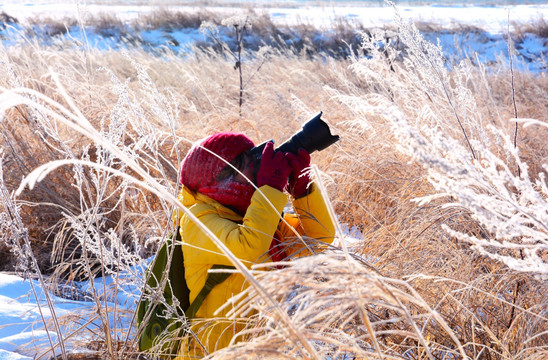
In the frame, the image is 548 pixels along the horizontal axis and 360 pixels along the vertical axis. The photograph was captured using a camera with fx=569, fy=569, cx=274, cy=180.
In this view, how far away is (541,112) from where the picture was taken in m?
5.29

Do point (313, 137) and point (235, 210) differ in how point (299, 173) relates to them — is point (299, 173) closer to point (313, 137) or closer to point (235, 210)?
point (313, 137)

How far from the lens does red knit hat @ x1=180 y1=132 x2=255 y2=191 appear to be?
5.88 feet

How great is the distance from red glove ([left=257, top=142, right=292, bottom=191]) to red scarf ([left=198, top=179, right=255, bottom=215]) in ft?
0.41

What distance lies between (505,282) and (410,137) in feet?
3.17

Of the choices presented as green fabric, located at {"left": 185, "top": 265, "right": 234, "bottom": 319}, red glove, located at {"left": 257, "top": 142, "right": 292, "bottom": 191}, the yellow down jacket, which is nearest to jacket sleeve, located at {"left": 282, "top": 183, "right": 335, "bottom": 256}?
the yellow down jacket

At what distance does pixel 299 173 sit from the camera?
1800 millimetres

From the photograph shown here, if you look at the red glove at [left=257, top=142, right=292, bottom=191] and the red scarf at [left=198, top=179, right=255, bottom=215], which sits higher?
the red glove at [left=257, top=142, right=292, bottom=191]

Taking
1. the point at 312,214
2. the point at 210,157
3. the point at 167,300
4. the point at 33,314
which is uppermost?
the point at 210,157

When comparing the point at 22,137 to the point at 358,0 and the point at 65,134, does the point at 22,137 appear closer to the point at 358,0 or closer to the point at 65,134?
the point at 65,134

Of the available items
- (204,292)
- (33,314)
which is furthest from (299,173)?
(33,314)

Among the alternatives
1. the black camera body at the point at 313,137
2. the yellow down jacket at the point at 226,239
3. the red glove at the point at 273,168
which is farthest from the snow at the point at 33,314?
the black camera body at the point at 313,137

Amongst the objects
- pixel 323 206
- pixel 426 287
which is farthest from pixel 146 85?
pixel 426 287

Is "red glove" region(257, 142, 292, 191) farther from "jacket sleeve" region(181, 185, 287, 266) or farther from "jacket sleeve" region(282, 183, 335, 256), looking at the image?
"jacket sleeve" region(282, 183, 335, 256)

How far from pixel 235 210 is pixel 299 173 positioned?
0.86 feet
